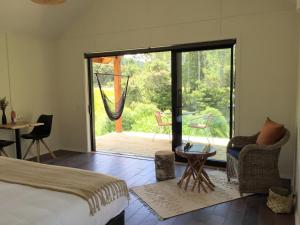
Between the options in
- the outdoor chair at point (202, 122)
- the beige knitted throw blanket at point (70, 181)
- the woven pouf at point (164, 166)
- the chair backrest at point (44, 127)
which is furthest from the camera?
the chair backrest at point (44, 127)

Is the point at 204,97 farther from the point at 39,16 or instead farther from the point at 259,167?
the point at 39,16

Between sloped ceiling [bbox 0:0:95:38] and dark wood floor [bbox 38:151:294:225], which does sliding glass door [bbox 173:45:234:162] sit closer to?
dark wood floor [bbox 38:151:294:225]

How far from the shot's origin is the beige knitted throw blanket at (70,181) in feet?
6.16

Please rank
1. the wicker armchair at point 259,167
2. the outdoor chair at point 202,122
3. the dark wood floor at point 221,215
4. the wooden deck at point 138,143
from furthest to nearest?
the wooden deck at point 138,143 < the outdoor chair at point 202,122 < the wicker armchair at point 259,167 < the dark wood floor at point 221,215

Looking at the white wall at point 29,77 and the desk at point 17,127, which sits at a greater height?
the white wall at point 29,77

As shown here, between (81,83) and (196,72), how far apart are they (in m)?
2.36

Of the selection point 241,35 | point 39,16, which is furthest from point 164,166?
point 39,16

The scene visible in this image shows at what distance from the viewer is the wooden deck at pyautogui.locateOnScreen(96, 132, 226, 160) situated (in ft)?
15.1

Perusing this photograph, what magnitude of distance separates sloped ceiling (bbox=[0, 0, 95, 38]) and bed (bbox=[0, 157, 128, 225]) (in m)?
3.25

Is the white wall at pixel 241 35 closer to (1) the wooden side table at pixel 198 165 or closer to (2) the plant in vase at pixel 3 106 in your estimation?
(1) the wooden side table at pixel 198 165

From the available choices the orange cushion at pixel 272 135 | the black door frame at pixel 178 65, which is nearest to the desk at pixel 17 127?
the black door frame at pixel 178 65

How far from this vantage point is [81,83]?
Result: 530 cm

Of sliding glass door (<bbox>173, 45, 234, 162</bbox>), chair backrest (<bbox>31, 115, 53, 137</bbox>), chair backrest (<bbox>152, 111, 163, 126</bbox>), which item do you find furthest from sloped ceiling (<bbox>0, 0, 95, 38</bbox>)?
chair backrest (<bbox>152, 111, 163, 126</bbox>)

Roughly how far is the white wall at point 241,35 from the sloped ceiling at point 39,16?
293 millimetres
